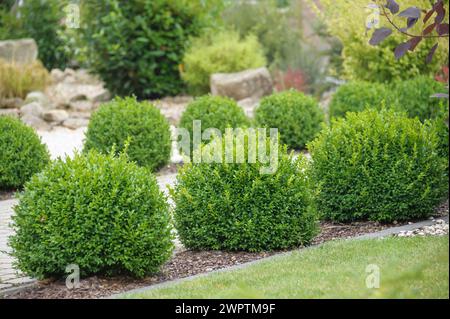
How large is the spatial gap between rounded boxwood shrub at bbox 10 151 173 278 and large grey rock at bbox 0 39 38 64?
39.2ft

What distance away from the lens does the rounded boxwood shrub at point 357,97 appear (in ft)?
35.0

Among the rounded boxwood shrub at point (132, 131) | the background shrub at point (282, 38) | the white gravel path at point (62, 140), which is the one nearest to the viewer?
the rounded boxwood shrub at point (132, 131)

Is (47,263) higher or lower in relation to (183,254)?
higher

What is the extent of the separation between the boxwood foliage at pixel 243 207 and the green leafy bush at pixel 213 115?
4.23m

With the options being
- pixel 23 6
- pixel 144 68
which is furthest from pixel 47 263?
pixel 23 6

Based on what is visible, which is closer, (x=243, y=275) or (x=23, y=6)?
(x=243, y=275)

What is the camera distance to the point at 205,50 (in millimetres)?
15883

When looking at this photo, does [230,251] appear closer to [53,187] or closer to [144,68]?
[53,187]

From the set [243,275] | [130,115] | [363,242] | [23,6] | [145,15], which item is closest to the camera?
[243,275]

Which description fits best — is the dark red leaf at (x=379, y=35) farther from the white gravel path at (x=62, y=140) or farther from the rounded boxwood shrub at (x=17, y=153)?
the white gravel path at (x=62, y=140)

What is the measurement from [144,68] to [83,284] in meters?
10.8

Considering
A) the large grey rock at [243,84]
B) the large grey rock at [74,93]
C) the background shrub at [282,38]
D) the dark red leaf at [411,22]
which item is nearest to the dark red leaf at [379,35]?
the dark red leaf at [411,22]

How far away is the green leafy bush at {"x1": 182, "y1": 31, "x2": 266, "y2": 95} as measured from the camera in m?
15.8

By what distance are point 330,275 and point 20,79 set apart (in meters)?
11.3
